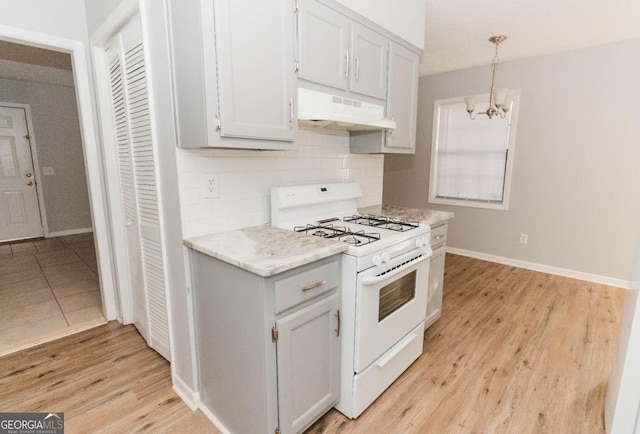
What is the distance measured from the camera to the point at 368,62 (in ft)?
7.11

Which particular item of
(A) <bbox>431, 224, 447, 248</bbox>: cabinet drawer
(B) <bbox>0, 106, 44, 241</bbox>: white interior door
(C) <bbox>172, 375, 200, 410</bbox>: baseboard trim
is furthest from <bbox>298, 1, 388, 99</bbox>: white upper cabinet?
(B) <bbox>0, 106, 44, 241</bbox>: white interior door

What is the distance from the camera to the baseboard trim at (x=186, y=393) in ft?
5.85

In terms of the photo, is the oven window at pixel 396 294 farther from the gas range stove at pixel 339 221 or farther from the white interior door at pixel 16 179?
the white interior door at pixel 16 179

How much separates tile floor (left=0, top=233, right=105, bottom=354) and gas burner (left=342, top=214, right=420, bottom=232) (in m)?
2.24

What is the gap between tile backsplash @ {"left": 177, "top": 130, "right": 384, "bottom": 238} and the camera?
166 cm

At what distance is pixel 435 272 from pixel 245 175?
61.2 inches

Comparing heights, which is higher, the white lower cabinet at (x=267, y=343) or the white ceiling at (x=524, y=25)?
the white ceiling at (x=524, y=25)

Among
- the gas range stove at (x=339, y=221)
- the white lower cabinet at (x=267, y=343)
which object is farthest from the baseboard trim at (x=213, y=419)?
the gas range stove at (x=339, y=221)

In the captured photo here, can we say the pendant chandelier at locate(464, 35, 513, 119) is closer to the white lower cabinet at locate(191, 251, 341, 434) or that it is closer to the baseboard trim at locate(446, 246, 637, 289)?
the baseboard trim at locate(446, 246, 637, 289)

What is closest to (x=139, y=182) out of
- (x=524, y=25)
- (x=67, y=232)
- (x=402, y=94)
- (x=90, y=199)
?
(x=90, y=199)

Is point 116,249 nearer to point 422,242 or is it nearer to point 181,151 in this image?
point 181,151

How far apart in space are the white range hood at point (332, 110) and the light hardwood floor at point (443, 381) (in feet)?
5.24

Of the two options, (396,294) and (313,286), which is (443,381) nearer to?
(396,294)

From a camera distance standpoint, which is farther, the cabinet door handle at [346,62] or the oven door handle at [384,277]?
the cabinet door handle at [346,62]
